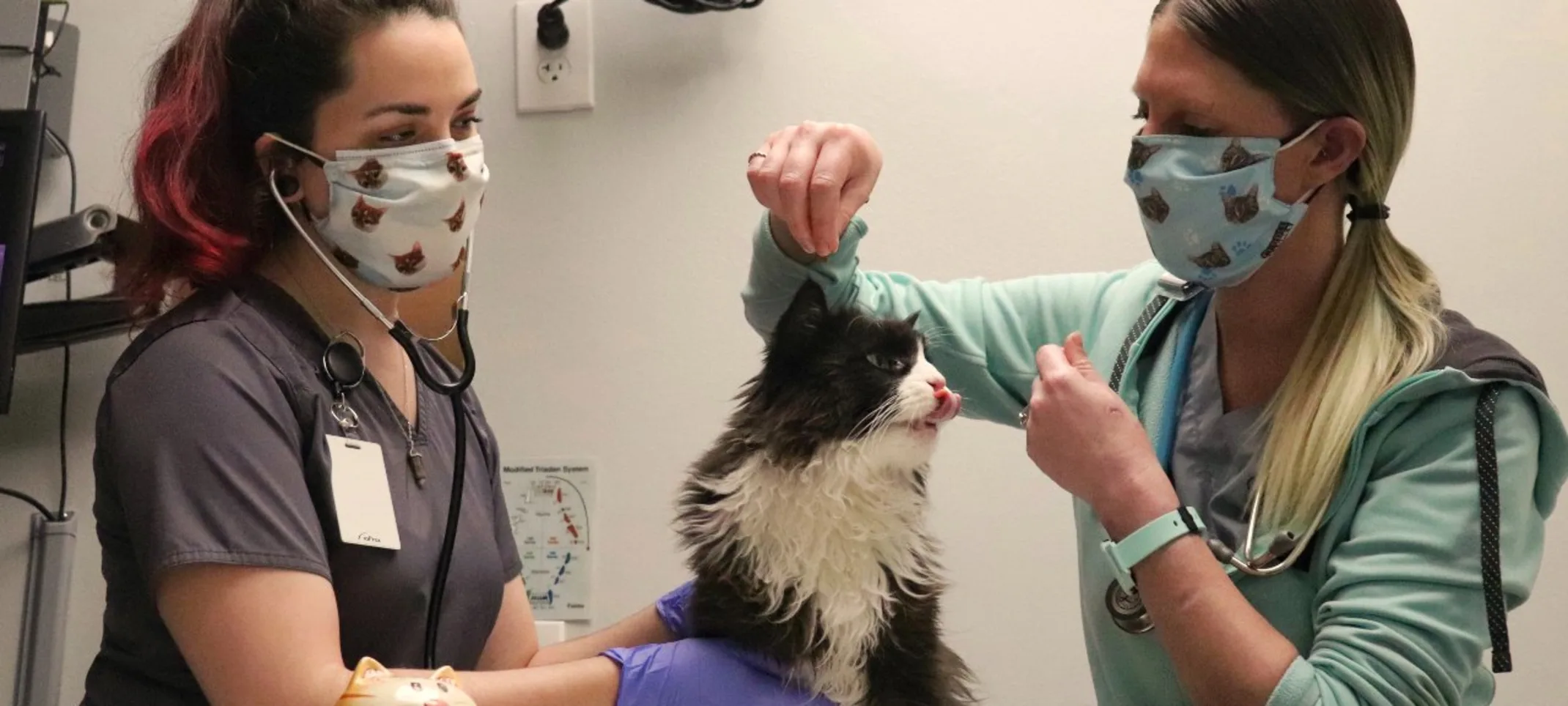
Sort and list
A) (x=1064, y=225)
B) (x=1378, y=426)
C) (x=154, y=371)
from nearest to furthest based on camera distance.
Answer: (x=154, y=371) < (x=1378, y=426) < (x=1064, y=225)

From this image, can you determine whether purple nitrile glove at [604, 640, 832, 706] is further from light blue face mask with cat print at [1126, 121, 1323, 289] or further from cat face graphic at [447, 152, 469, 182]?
→ light blue face mask with cat print at [1126, 121, 1323, 289]

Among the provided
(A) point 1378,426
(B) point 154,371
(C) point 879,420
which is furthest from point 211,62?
(A) point 1378,426

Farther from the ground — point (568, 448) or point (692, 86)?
point (692, 86)

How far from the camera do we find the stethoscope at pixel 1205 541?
48.5 inches

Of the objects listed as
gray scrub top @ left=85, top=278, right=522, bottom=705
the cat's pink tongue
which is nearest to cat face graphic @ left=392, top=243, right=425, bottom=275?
gray scrub top @ left=85, top=278, right=522, bottom=705

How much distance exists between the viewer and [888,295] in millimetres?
1563

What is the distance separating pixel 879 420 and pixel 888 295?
33 centimetres

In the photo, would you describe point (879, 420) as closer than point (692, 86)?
Yes

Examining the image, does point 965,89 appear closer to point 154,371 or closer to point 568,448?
point 568,448

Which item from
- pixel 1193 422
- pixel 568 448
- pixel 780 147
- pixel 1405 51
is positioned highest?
pixel 1405 51

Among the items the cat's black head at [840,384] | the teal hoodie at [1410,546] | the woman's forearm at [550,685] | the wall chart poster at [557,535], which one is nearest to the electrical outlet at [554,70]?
the wall chart poster at [557,535]

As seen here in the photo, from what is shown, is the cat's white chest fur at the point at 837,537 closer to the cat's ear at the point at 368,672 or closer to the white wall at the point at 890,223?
the cat's ear at the point at 368,672

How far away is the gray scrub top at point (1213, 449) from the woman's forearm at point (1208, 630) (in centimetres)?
14

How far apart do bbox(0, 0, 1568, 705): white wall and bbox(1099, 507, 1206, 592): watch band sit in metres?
1.05
